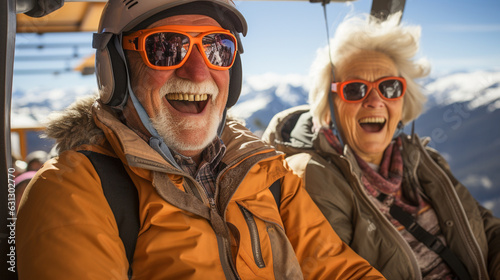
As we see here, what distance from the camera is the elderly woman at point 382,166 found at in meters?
1.89

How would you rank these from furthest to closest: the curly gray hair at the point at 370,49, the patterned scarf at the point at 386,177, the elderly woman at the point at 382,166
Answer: the curly gray hair at the point at 370,49
the patterned scarf at the point at 386,177
the elderly woman at the point at 382,166

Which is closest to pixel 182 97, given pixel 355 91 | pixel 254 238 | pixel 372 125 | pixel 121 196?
pixel 121 196

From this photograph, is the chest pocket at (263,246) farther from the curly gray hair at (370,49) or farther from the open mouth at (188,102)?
the curly gray hair at (370,49)

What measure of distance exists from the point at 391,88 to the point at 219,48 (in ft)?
3.40

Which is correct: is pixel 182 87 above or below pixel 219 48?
below

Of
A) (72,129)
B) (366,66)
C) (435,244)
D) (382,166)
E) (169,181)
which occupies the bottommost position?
(435,244)

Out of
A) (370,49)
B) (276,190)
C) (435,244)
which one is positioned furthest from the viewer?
(370,49)

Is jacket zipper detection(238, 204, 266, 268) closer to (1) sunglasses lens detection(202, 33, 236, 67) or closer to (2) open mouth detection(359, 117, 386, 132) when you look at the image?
(1) sunglasses lens detection(202, 33, 236, 67)

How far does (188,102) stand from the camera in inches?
60.0

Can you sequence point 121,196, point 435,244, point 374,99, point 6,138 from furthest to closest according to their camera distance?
point 374,99
point 435,244
point 121,196
point 6,138

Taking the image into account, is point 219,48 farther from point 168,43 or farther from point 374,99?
point 374,99

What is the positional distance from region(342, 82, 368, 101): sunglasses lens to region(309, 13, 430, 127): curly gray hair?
0.15 meters

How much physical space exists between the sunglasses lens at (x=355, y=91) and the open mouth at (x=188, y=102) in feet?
2.88

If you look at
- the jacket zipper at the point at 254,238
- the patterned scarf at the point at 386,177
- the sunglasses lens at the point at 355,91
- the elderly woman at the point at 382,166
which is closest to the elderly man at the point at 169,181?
the jacket zipper at the point at 254,238
